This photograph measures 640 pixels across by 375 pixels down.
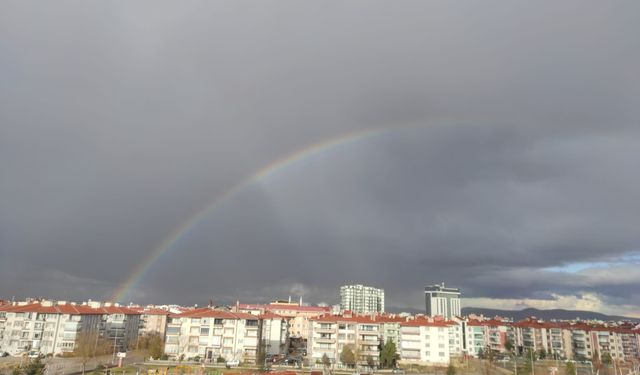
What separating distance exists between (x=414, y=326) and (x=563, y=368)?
84.6ft

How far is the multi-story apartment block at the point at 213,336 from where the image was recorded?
254 feet

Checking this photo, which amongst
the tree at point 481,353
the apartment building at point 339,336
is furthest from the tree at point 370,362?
the tree at point 481,353

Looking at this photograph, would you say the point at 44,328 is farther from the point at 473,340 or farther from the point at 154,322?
the point at 473,340

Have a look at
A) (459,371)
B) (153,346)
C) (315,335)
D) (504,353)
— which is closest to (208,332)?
(153,346)

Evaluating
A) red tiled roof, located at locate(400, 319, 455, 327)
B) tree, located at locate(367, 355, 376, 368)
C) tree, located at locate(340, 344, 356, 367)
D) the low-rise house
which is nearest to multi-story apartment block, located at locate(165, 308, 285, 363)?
the low-rise house

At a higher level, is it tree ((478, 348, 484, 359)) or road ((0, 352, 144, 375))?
tree ((478, 348, 484, 359))

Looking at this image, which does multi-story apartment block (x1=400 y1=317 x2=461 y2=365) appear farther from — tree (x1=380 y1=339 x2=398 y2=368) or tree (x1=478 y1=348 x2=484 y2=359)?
tree (x1=478 y1=348 x2=484 y2=359)

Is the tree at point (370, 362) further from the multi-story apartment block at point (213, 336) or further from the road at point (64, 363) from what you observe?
the road at point (64, 363)

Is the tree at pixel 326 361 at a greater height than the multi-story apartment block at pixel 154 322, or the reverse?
the multi-story apartment block at pixel 154 322

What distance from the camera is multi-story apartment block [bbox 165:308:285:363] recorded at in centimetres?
7738

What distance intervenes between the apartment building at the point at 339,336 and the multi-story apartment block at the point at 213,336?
9.40 m

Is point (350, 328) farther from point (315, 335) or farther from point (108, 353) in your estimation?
point (108, 353)

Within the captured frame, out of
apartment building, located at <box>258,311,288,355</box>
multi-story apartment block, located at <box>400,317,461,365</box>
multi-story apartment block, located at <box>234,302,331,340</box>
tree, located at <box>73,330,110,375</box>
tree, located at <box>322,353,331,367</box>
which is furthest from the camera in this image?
multi-story apartment block, located at <box>234,302,331,340</box>

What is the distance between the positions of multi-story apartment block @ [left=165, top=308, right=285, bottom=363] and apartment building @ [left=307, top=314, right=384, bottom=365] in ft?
30.8
